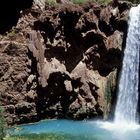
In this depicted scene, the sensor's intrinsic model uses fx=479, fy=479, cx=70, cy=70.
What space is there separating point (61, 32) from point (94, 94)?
211 inches

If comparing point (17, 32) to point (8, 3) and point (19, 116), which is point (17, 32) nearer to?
point (8, 3)

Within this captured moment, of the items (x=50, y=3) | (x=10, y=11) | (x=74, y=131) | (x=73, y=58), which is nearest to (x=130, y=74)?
(x=73, y=58)

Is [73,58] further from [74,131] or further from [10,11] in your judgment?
[74,131]

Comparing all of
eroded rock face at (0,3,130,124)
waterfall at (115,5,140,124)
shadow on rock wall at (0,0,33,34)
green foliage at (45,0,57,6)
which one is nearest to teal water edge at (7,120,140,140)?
eroded rock face at (0,3,130,124)

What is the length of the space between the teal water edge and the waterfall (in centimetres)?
196

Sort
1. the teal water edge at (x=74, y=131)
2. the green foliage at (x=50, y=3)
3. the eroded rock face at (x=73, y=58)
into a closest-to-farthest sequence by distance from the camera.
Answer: the teal water edge at (x=74, y=131) < the eroded rock face at (x=73, y=58) < the green foliage at (x=50, y=3)

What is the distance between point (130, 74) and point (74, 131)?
735cm

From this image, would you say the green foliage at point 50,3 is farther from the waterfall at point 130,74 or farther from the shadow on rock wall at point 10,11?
the waterfall at point 130,74

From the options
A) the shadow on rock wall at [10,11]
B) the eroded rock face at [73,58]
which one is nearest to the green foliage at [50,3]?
the eroded rock face at [73,58]

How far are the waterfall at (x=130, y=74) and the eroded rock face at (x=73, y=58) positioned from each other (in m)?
0.56

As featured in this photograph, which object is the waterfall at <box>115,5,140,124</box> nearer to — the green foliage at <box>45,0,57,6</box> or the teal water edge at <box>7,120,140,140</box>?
the teal water edge at <box>7,120,140,140</box>

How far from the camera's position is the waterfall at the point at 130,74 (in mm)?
35906

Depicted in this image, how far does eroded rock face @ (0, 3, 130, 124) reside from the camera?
35.4 meters

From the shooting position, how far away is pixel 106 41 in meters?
36.4
